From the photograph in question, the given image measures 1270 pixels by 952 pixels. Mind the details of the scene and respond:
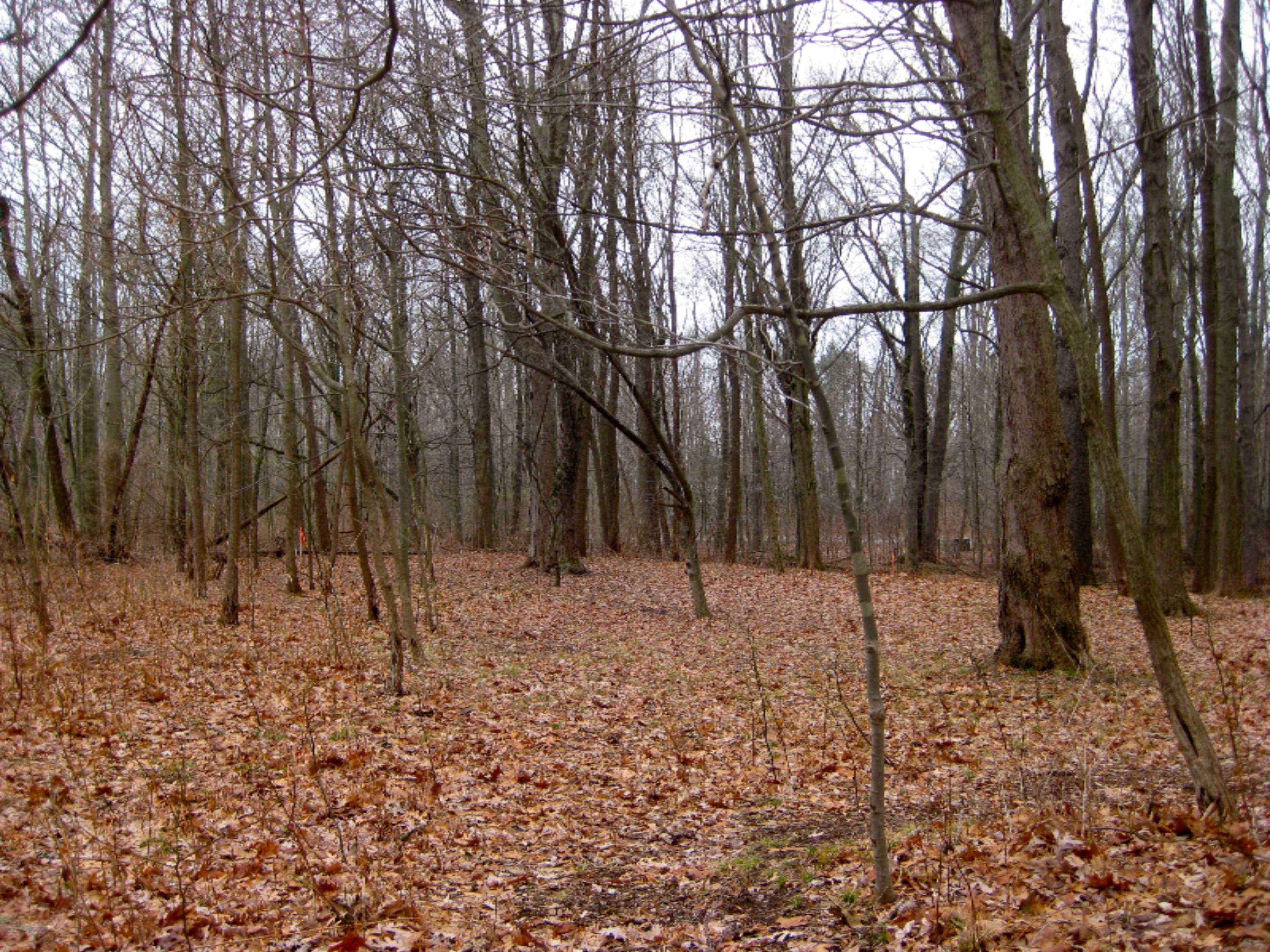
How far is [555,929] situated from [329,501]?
70.3ft

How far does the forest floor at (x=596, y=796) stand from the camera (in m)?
3.49

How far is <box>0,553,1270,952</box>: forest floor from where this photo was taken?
3486mm

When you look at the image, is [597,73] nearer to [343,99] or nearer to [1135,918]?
[343,99]

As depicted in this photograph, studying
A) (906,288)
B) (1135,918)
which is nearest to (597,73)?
(1135,918)

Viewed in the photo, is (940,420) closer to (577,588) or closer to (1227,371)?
(1227,371)

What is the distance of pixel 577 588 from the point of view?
49.9 feet

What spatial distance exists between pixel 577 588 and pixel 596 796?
31.8ft

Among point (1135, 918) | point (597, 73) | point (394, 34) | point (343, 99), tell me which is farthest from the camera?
point (343, 99)

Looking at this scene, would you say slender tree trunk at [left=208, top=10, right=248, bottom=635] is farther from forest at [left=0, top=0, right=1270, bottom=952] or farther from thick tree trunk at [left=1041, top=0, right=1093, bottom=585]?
thick tree trunk at [left=1041, top=0, right=1093, bottom=585]

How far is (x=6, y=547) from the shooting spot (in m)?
10.5

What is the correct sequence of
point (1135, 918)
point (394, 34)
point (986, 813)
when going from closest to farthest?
point (1135, 918) < point (394, 34) < point (986, 813)

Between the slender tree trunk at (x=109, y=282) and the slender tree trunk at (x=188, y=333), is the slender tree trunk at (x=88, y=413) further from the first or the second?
the slender tree trunk at (x=188, y=333)

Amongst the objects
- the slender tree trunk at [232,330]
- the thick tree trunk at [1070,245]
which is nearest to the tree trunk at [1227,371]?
the thick tree trunk at [1070,245]

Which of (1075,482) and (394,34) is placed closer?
(394,34)
